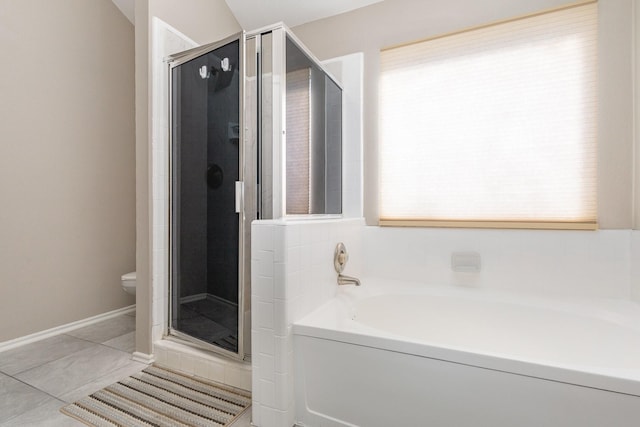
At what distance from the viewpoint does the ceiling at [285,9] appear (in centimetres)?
237

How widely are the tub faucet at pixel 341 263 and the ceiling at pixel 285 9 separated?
1831 millimetres

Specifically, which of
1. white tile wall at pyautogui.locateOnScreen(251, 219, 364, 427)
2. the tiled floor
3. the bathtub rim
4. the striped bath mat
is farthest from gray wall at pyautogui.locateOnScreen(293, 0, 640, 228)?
the tiled floor

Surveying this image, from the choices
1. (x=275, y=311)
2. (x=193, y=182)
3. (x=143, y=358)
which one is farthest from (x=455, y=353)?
(x=143, y=358)

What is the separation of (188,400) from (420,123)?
7.01ft

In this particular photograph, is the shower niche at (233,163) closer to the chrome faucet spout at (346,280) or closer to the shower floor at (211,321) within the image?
the shower floor at (211,321)

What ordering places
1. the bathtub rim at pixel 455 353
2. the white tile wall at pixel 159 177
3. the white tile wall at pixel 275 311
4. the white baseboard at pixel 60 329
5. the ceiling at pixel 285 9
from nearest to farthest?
the bathtub rim at pixel 455 353 → the white tile wall at pixel 275 311 → the white tile wall at pixel 159 177 → the white baseboard at pixel 60 329 → the ceiling at pixel 285 9

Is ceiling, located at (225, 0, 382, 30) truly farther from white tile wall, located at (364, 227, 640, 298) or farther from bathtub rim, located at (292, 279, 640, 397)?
bathtub rim, located at (292, 279, 640, 397)

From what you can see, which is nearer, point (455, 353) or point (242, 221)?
point (455, 353)

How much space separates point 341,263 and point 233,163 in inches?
32.9

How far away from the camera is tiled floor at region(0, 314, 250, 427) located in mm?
1396

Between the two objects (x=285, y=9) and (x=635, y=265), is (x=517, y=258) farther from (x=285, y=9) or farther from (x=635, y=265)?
(x=285, y=9)

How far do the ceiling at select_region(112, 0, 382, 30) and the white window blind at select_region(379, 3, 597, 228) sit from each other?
54cm

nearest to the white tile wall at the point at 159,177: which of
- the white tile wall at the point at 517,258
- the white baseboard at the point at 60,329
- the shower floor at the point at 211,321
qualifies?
the shower floor at the point at 211,321

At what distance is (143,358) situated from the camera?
1.88 meters
